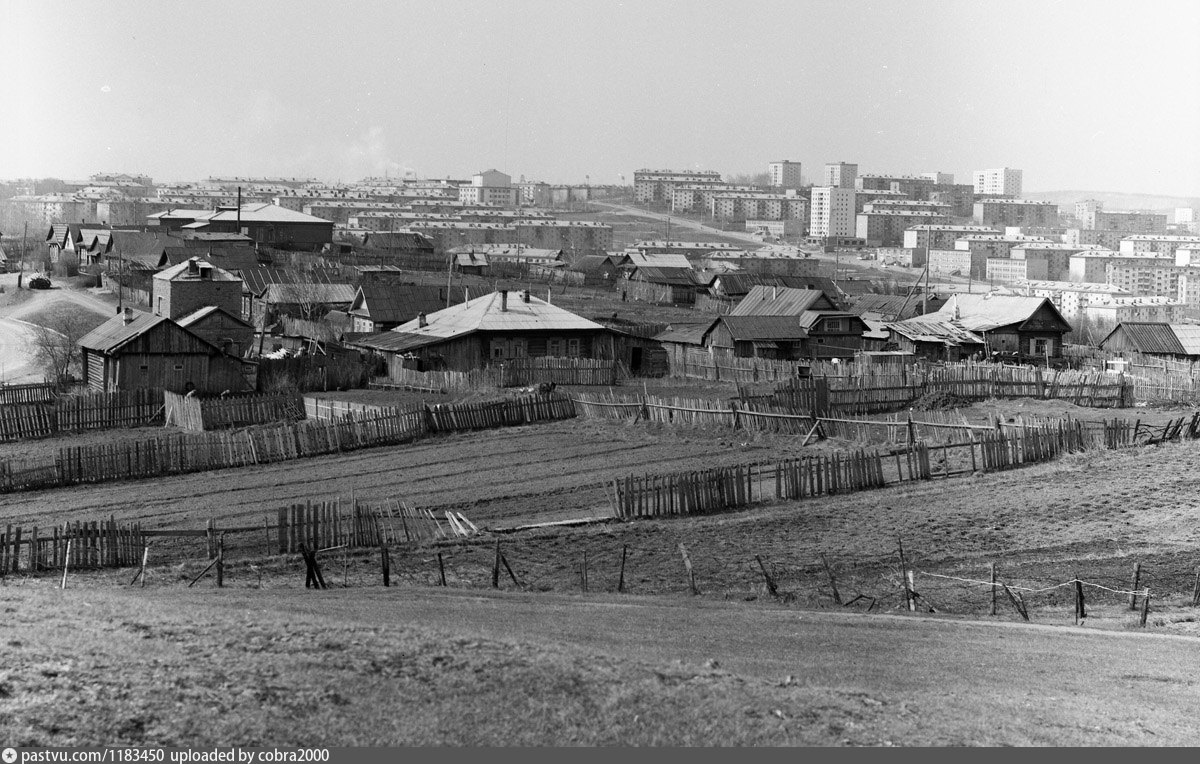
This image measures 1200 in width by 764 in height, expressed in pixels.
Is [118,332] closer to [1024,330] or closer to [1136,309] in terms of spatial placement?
[1024,330]

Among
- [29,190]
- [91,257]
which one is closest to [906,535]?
[91,257]

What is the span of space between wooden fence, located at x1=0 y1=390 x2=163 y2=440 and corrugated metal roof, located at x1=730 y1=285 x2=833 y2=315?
3339 cm

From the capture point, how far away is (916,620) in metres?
17.8

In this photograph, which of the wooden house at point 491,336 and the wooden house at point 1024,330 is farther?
the wooden house at point 1024,330

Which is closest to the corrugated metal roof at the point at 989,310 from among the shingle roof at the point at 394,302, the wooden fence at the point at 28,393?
the shingle roof at the point at 394,302

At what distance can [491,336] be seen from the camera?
52656 millimetres

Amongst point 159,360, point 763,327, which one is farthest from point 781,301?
point 159,360

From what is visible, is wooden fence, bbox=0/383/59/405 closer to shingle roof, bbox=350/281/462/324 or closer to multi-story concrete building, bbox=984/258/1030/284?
shingle roof, bbox=350/281/462/324

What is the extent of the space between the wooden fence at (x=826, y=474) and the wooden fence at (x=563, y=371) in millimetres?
17441

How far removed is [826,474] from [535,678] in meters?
17.6

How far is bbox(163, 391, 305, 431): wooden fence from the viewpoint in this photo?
37.8 m

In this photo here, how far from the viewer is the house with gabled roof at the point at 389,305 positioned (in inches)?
2382

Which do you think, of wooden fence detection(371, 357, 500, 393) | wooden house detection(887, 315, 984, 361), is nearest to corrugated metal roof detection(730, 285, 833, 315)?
wooden house detection(887, 315, 984, 361)

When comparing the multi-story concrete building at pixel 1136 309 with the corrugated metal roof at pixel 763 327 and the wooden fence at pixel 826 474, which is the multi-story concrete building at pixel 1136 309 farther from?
the wooden fence at pixel 826 474
